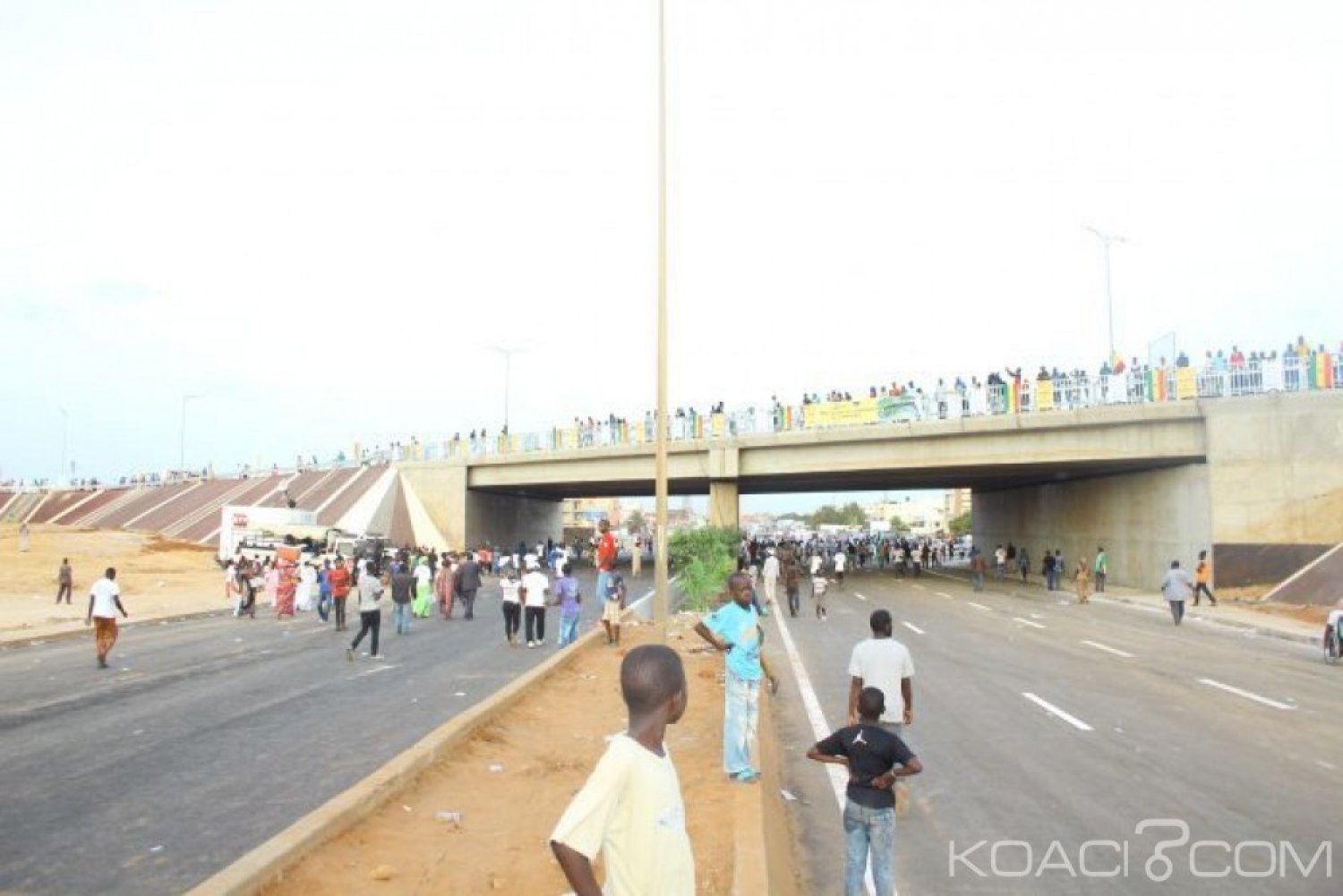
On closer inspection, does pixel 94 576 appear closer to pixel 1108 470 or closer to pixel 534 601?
pixel 534 601

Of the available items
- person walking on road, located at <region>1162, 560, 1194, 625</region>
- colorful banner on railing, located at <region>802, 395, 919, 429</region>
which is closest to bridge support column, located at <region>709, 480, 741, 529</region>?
colorful banner on railing, located at <region>802, 395, 919, 429</region>

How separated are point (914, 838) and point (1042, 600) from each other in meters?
26.0

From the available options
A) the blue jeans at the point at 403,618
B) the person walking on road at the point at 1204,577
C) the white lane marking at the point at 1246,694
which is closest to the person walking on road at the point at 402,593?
the blue jeans at the point at 403,618

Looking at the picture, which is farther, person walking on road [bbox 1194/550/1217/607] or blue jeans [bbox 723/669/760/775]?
person walking on road [bbox 1194/550/1217/607]

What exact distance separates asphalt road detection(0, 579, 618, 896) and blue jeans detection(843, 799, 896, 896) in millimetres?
4222

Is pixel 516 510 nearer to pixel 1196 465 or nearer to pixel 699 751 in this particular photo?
pixel 1196 465

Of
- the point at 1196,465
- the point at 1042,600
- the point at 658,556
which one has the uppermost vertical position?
the point at 1196,465

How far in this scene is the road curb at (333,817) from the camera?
5344mm

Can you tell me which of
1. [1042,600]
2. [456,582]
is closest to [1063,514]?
[1042,600]

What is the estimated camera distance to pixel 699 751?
9.42 meters

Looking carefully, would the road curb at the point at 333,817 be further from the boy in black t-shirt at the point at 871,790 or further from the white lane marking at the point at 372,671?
the white lane marking at the point at 372,671

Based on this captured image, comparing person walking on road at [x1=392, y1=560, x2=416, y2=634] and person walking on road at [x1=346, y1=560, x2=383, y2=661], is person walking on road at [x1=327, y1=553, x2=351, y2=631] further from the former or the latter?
person walking on road at [x1=346, y1=560, x2=383, y2=661]

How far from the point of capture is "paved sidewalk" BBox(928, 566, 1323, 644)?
21.6m

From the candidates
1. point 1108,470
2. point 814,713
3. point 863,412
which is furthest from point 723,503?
point 814,713
